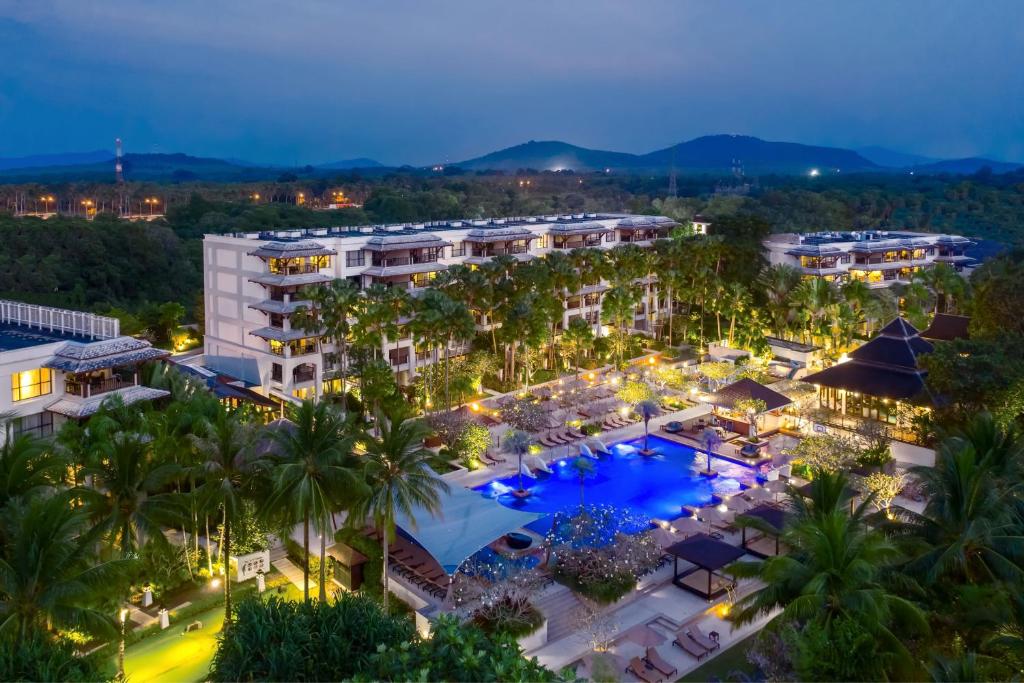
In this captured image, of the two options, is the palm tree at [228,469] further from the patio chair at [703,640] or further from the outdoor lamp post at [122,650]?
the patio chair at [703,640]

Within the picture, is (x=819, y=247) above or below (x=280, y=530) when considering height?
above

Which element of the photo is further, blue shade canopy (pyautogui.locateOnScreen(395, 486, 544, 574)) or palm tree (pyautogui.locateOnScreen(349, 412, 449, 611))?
blue shade canopy (pyautogui.locateOnScreen(395, 486, 544, 574))

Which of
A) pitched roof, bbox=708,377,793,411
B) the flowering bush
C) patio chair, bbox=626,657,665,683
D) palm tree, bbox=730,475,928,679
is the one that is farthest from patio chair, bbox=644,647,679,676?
pitched roof, bbox=708,377,793,411

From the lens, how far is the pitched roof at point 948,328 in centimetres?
5481

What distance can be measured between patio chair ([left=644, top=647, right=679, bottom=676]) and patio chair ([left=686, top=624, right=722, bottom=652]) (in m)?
1.50

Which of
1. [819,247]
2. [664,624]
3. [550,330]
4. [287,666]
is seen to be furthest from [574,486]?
[819,247]

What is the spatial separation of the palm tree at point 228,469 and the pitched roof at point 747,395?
1158 inches

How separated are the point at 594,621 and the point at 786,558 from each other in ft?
27.1

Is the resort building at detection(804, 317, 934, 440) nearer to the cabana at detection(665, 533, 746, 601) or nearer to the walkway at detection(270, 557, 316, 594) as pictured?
the cabana at detection(665, 533, 746, 601)

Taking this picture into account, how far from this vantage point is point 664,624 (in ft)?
89.0

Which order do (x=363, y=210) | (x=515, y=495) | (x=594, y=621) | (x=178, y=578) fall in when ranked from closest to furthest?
(x=594, y=621), (x=178, y=578), (x=515, y=495), (x=363, y=210)

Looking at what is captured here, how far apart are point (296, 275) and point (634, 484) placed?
81.1 feet

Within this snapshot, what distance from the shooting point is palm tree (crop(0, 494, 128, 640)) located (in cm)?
1803

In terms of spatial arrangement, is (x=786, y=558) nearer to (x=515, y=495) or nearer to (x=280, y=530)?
(x=280, y=530)
